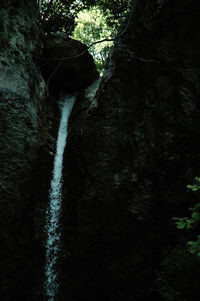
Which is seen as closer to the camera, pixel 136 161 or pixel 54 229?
pixel 136 161

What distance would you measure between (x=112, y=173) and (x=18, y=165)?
8.62 ft

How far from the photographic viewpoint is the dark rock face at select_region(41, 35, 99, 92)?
9.98 m

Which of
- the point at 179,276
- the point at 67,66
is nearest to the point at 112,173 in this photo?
the point at 179,276

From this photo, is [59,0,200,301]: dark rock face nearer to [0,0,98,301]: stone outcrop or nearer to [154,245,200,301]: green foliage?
[154,245,200,301]: green foliage

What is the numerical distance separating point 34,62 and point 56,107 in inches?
114

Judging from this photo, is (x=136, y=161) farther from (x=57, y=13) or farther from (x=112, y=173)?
(x=57, y=13)

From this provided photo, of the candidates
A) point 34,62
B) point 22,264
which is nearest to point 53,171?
point 22,264

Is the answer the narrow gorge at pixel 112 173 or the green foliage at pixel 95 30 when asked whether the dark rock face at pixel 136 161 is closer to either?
the narrow gorge at pixel 112 173

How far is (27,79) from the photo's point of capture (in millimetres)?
6477

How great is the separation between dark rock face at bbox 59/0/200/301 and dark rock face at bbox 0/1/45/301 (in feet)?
3.04

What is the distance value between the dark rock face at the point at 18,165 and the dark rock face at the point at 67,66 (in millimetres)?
3064

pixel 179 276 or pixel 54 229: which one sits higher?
pixel 179 276

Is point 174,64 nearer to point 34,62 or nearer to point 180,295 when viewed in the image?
point 34,62

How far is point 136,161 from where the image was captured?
5.67 meters
